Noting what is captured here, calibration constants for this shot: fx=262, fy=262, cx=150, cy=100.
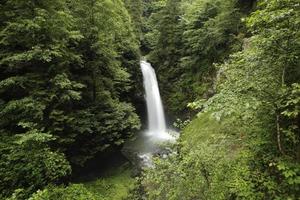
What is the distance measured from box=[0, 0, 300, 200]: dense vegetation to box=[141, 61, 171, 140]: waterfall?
1.25 meters

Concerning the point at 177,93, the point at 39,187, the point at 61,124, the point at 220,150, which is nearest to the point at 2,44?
the point at 61,124

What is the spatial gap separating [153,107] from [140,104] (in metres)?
1.59

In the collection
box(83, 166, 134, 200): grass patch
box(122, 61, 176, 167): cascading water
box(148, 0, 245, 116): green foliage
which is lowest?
box(83, 166, 134, 200): grass patch

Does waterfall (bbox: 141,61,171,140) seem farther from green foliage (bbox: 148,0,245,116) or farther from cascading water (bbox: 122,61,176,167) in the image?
green foliage (bbox: 148,0,245,116)

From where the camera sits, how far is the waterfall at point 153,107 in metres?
22.4

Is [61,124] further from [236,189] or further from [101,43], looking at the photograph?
[236,189]

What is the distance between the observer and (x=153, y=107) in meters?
23.5

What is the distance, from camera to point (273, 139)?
17.3 ft

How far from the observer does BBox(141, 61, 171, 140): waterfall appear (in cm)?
2242

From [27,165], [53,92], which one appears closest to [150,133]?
[53,92]

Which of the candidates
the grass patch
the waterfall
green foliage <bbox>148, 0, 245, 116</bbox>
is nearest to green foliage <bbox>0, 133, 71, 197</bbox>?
the grass patch

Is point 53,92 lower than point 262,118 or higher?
higher

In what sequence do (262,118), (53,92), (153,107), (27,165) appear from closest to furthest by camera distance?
(262,118)
(27,165)
(53,92)
(153,107)

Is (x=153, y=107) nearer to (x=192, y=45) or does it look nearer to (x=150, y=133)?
(x=150, y=133)
